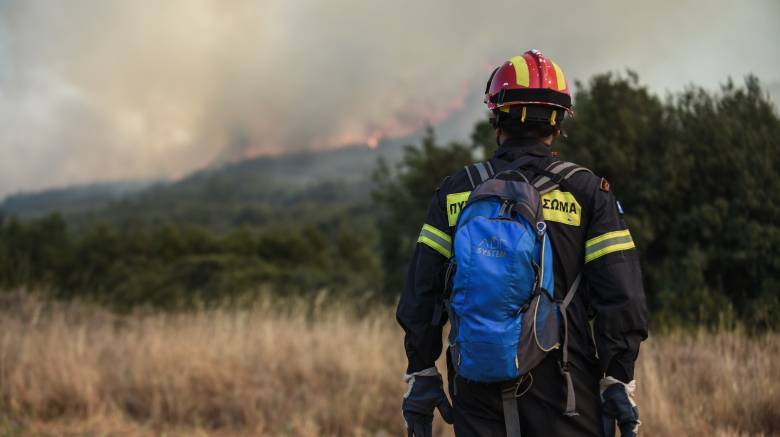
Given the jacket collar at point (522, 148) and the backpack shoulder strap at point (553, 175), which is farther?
the jacket collar at point (522, 148)

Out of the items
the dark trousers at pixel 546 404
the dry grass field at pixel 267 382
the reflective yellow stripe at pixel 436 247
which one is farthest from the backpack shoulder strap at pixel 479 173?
the dry grass field at pixel 267 382

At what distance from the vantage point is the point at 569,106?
292 centimetres

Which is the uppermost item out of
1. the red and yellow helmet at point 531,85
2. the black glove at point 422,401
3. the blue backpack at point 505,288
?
the red and yellow helmet at point 531,85

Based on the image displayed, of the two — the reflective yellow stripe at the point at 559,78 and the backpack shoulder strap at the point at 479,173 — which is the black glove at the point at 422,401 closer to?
the backpack shoulder strap at the point at 479,173

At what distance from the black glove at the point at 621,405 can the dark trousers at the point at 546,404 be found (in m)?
0.07

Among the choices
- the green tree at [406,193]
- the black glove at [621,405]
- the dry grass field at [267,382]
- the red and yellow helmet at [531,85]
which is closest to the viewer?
the black glove at [621,405]

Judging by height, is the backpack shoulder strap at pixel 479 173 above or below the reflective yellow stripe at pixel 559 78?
below

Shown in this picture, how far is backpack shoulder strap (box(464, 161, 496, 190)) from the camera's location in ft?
9.34

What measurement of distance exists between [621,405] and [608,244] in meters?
0.62

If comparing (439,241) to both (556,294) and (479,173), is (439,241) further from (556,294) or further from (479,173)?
(556,294)

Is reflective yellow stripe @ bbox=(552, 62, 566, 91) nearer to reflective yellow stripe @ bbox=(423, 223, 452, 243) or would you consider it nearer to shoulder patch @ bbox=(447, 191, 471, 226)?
shoulder patch @ bbox=(447, 191, 471, 226)

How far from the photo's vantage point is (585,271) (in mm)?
2729

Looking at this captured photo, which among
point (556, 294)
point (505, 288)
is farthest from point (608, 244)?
point (505, 288)

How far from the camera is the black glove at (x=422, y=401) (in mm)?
2938
